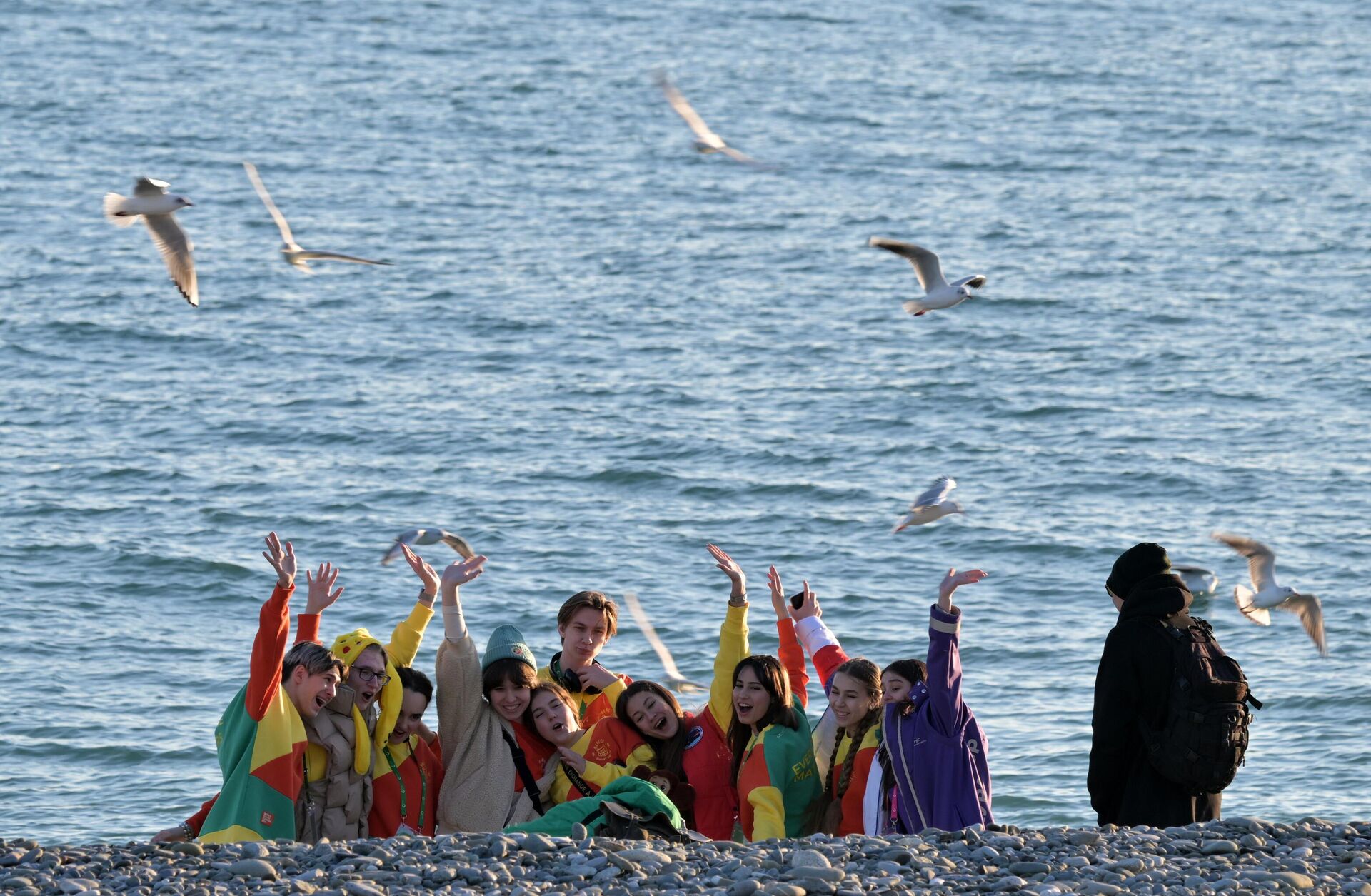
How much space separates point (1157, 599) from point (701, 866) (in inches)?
82.5

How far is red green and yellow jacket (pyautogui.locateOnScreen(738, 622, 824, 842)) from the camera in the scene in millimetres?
7348

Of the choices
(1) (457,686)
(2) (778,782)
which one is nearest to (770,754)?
(2) (778,782)

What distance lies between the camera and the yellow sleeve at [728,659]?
25.4 feet

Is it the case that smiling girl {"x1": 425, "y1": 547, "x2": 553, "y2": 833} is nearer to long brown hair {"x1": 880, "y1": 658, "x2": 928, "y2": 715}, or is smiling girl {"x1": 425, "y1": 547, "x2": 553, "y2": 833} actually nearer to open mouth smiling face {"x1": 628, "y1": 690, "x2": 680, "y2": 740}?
open mouth smiling face {"x1": 628, "y1": 690, "x2": 680, "y2": 740}

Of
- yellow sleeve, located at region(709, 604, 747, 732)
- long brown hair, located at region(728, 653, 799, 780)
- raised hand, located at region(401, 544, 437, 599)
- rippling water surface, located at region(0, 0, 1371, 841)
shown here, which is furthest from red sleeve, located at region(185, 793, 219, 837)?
rippling water surface, located at region(0, 0, 1371, 841)

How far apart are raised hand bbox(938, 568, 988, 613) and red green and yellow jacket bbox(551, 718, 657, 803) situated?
4.57 feet

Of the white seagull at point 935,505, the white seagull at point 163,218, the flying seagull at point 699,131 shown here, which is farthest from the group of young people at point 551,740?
the flying seagull at point 699,131

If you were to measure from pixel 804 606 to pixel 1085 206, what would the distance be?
23.5 metres

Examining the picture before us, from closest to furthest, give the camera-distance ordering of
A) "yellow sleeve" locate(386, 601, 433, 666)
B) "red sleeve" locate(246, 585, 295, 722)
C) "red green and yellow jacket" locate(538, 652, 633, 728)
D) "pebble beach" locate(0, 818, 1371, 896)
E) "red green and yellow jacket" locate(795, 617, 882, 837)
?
"pebble beach" locate(0, 818, 1371, 896) < "red sleeve" locate(246, 585, 295, 722) < "red green and yellow jacket" locate(795, 617, 882, 837) < "yellow sleeve" locate(386, 601, 433, 666) < "red green and yellow jacket" locate(538, 652, 633, 728)

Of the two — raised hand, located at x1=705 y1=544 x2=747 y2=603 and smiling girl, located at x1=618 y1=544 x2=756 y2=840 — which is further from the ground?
raised hand, located at x1=705 y1=544 x2=747 y2=603

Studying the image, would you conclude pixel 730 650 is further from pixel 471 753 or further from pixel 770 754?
pixel 471 753

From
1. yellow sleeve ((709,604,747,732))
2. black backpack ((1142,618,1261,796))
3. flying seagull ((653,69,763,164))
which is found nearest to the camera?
black backpack ((1142,618,1261,796))

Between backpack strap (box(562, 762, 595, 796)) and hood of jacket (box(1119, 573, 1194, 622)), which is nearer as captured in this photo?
hood of jacket (box(1119, 573, 1194, 622))

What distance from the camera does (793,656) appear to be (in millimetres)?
8250
